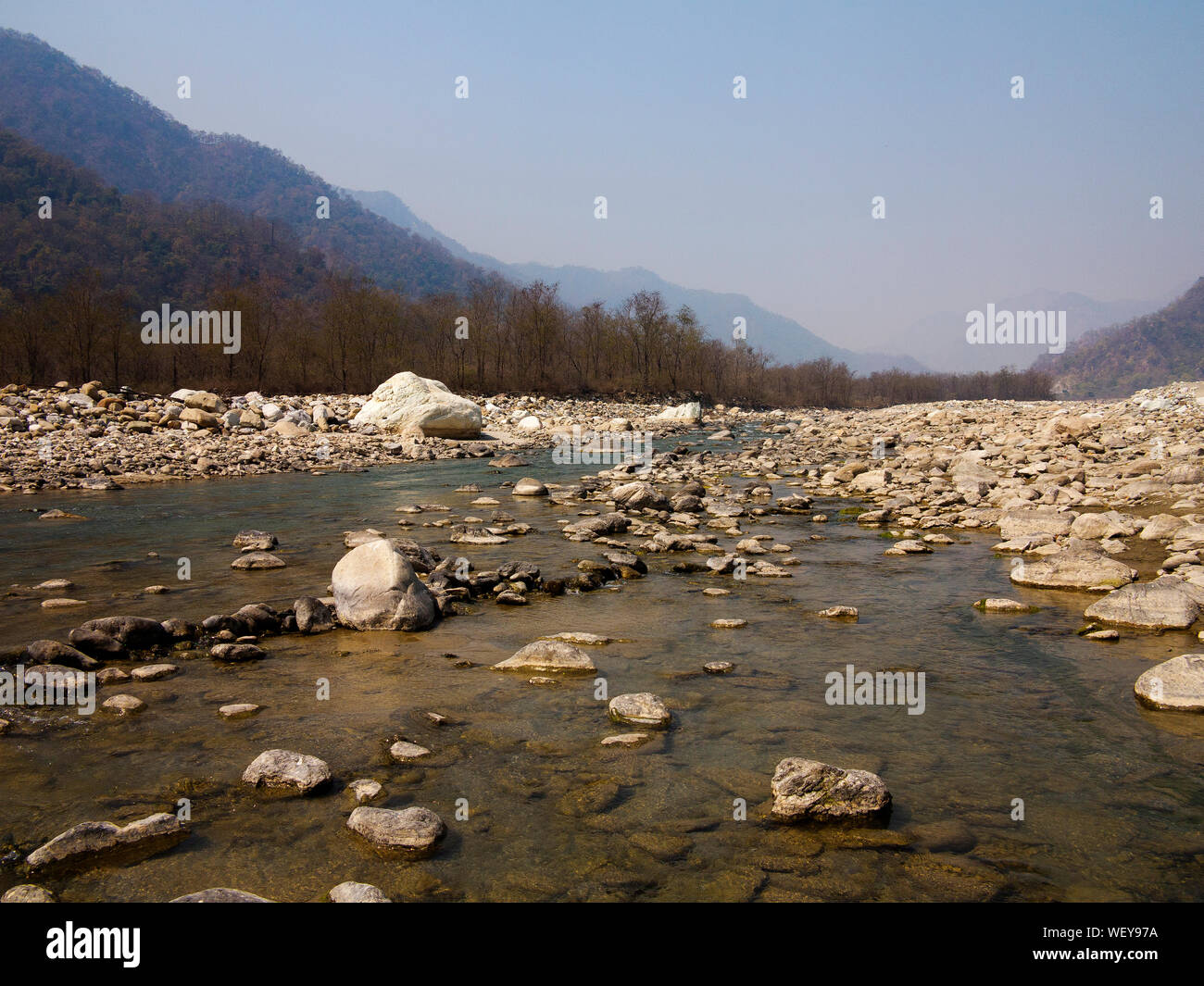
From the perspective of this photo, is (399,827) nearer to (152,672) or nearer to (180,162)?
(152,672)

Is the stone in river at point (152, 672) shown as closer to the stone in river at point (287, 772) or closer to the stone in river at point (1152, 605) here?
the stone in river at point (287, 772)

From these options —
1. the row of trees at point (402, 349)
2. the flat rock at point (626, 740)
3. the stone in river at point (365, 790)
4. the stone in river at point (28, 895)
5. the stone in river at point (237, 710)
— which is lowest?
the flat rock at point (626, 740)

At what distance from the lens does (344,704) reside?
480 centimetres

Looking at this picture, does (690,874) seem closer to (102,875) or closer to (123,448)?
(102,875)

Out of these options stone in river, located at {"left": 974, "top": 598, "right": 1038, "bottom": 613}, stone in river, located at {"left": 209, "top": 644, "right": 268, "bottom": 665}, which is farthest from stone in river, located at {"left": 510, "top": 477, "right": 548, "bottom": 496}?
stone in river, located at {"left": 974, "top": 598, "right": 1038, "bottom": 613}

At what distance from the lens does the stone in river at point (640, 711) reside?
4543 millimetres

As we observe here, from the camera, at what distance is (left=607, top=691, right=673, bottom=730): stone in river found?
4.54 m

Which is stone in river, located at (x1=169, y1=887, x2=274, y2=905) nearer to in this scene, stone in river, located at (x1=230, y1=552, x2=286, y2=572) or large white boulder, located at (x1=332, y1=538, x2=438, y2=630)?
large white boulder, located at (x1=332, y1=538, x2=438, y2=630)

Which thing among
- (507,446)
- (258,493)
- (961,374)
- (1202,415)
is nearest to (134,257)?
(507,446)

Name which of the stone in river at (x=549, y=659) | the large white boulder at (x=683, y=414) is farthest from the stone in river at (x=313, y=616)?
the large white boulder at (x=683, y=414)

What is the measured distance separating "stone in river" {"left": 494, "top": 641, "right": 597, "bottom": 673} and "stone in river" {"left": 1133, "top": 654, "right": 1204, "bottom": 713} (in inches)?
145

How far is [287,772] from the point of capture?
371cm

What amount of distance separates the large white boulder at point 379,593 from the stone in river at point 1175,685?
5.49m

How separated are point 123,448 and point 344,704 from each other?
62.1 ft
